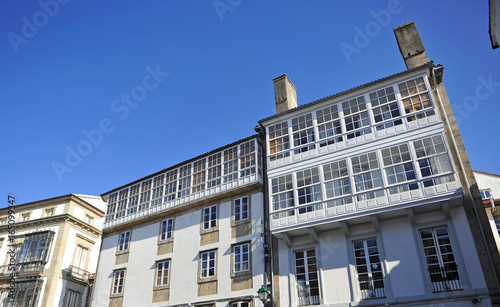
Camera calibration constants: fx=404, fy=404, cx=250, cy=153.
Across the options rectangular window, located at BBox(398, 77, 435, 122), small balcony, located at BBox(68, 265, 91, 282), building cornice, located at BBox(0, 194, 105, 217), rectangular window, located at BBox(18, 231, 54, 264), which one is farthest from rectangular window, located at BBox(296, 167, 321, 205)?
rectangular window, located at BBox(18, 231, 54, 264)

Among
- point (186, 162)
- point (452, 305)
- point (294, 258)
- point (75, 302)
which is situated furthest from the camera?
point (75, 302)

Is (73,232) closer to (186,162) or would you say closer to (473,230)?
(186,162)

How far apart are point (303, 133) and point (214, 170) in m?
6.10

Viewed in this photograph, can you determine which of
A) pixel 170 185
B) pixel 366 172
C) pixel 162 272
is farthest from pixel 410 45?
pixel 162 272

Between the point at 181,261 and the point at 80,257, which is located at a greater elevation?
the point at 80,257

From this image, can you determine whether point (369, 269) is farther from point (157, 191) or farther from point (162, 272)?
point (157, 191)

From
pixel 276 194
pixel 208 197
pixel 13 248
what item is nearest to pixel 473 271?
pixel 276 194

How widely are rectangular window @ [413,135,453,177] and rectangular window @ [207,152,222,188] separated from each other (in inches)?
439

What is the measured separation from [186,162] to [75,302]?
14.6 meters

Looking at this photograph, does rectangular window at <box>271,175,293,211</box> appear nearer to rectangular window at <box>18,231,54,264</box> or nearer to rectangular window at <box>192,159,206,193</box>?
rectangular window at <box>192,159,206,193</box>

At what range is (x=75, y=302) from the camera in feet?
98.8

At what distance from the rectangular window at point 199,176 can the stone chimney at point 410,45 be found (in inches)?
503

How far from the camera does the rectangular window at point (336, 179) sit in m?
18.2

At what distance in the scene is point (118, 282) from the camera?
25.0m
